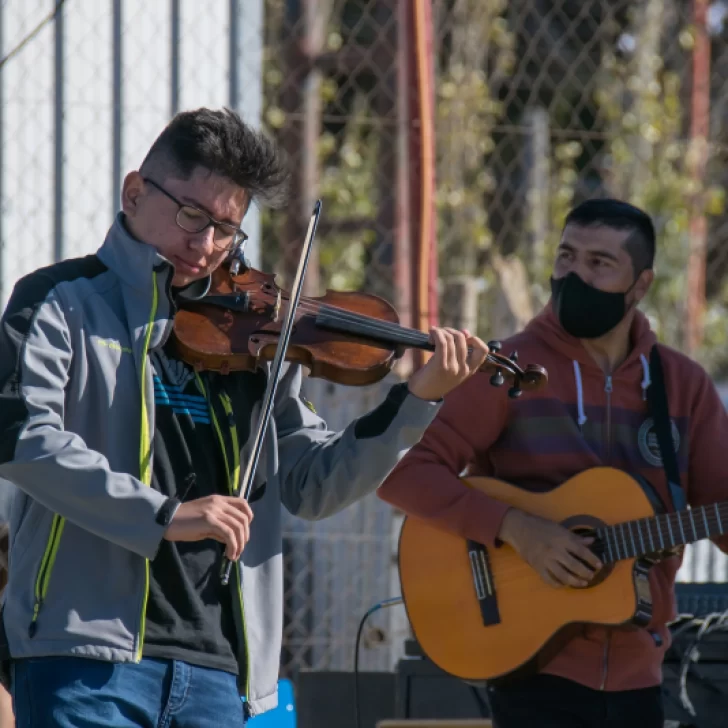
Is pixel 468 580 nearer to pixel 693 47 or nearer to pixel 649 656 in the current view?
pixel 649 656

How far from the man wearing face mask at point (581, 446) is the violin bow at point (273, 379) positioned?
83 cm

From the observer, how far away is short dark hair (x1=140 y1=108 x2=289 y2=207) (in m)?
2.22

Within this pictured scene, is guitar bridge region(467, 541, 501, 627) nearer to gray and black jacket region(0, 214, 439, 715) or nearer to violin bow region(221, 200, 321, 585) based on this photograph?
gray and black jacket region(0, 214, 439, 715)

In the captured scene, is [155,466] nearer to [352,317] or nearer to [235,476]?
[235,476]

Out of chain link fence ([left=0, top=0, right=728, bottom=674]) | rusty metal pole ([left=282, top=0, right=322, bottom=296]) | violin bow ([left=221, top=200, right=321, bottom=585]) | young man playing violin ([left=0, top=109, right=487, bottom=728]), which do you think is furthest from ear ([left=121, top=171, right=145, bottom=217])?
rusty metal pole ([left=282, top=0, right=322, bottom=296])

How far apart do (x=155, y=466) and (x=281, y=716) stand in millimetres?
1105

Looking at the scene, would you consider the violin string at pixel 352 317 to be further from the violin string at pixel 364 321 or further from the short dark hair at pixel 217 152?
the short dark hair at pixel 217 152

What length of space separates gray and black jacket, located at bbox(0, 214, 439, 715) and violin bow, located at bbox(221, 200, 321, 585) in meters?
0.08

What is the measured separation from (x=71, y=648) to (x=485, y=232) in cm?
576

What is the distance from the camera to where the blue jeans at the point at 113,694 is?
1.98m

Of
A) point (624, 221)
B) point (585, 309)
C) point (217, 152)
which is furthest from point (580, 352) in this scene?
point (217, 152)

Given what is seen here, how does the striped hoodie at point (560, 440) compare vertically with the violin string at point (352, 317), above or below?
below

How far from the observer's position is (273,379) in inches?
85.1

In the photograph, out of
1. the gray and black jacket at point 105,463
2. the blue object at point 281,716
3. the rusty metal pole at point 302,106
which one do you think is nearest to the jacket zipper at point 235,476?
the gray and black jacket at point 105,463
